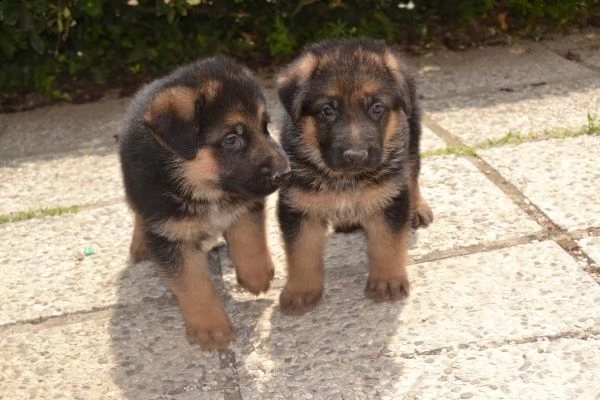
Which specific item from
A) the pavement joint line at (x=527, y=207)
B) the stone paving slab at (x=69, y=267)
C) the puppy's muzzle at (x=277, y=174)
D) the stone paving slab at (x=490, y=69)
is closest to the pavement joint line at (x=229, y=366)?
the stone paving slab at (x=69, y=267)

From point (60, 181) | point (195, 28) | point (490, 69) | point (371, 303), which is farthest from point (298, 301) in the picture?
point (195, 28)

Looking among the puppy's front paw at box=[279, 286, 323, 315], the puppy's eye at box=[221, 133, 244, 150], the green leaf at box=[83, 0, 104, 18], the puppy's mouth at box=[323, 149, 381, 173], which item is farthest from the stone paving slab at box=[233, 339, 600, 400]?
the green leaf at box=[83, 0, 104, 18]

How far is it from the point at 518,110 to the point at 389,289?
8.95 ft

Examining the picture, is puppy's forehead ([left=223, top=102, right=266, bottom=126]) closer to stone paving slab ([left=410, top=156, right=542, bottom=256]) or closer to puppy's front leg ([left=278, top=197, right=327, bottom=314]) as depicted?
puppy's front leg ([left=278, top=197, right=327, bottom=314])

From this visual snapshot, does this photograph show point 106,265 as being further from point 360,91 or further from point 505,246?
point 505,246

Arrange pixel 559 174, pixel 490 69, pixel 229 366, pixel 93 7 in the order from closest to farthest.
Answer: pixel 229 366 < pixel 559 174 < pixel 93 7 < pixel 490 69

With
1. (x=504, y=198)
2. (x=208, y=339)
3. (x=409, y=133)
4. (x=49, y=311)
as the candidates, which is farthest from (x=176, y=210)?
(x=504, y=198)

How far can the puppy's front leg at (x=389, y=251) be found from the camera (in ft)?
12.6

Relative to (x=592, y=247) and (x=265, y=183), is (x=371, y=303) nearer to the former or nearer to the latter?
(x=265, y=183)

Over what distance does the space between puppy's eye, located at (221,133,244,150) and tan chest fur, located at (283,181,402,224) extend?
361 mm

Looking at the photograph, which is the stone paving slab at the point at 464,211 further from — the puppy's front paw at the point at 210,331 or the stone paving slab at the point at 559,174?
the puppy's front paw at the point at 210,331

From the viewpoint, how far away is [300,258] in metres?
3.85

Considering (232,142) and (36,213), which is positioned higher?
(232,142)

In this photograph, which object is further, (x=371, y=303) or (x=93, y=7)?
(x=93, y=7)
